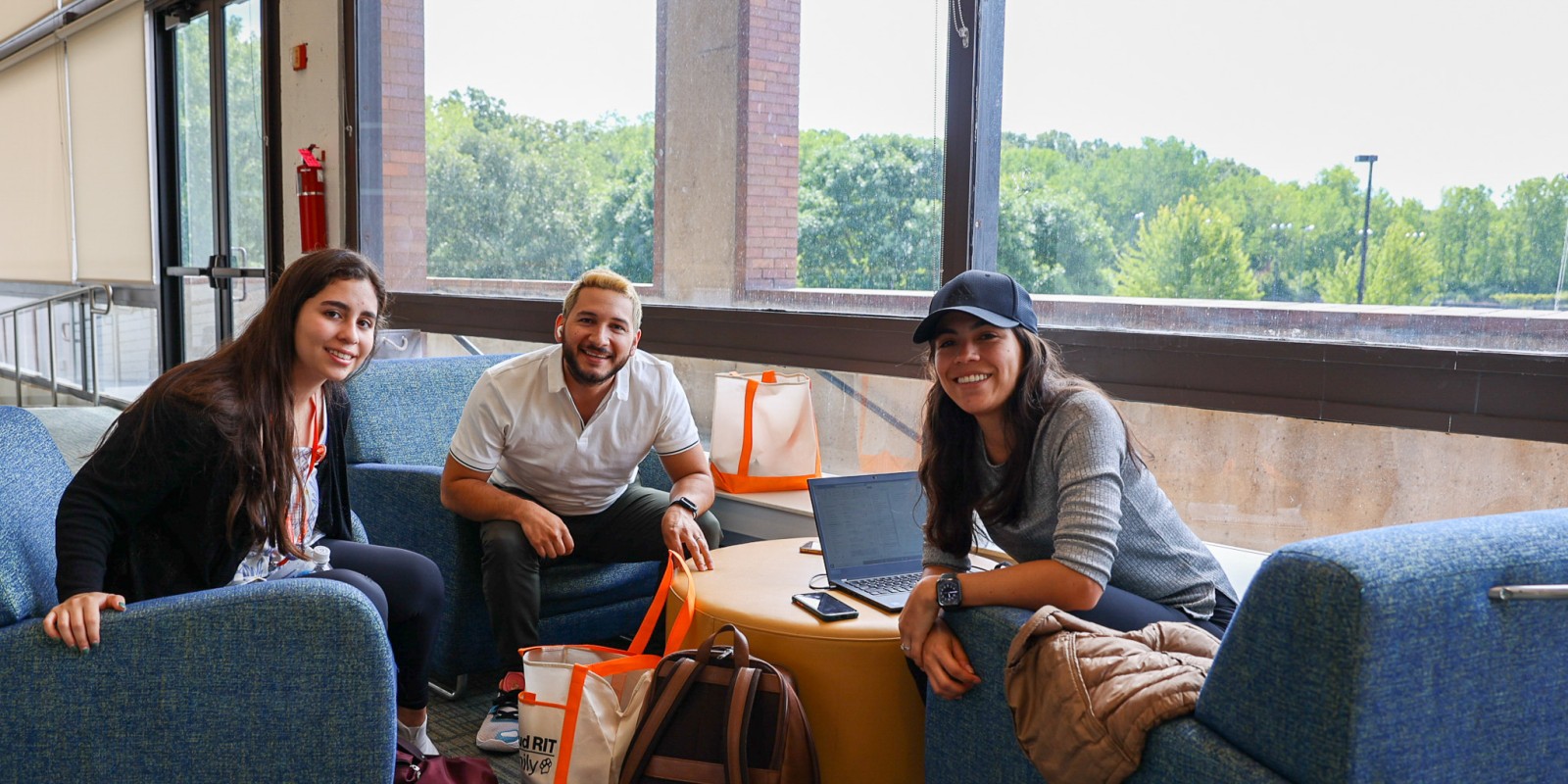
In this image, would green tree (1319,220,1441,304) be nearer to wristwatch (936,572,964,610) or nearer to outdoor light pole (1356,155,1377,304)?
outdoor light pole (1356,155,1377,304)

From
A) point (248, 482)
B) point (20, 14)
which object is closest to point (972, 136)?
point (248, 482)

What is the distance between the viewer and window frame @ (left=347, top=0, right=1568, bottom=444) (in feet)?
6.61

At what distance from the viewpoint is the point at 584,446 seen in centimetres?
276

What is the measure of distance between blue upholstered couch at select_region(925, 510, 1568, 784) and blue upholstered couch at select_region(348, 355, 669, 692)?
5.90 ft

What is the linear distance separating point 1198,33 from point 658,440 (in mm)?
1578

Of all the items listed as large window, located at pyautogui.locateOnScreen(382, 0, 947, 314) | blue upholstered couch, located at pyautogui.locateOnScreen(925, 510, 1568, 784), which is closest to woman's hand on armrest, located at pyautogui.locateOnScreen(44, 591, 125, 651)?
blue upholstered couch, located at pyautogui.locateOnScreen(925, 510, 1568, 784)

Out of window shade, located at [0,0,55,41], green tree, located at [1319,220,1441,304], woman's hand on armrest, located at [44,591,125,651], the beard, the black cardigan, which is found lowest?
woman's hand on armrest, located at [44,591,125,651]

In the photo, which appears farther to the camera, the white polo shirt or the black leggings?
the white polo shirt

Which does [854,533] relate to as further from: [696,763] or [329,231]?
[329,231]

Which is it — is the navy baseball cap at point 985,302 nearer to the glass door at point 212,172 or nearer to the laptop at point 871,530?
the laptop at point 871,530

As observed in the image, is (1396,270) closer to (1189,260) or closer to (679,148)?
(1189,260)

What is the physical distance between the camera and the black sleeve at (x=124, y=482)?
1.64m

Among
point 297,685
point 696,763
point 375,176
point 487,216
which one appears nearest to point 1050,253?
point 696,763

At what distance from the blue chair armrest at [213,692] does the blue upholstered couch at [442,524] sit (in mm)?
1038
